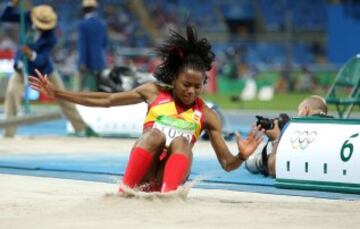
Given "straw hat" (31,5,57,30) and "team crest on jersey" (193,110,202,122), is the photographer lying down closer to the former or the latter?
"team crest on jersey" (193,110,202,122)

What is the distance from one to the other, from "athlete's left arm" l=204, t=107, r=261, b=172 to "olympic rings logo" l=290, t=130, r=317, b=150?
1.36 m

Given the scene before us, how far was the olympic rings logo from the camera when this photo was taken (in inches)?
414

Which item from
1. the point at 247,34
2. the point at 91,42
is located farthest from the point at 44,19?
the point at 247,34

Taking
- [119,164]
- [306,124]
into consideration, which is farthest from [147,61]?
[306,124]

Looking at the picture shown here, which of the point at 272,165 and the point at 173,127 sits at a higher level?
the point at 173,127

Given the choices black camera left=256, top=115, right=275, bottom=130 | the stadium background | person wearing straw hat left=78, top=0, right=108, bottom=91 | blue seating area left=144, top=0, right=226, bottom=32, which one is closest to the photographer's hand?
black camera left=256, top=115, right=275, bottom=130

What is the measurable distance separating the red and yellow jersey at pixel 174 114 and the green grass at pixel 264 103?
19.6 meters

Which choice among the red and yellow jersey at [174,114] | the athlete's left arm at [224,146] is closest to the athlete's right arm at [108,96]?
the red and yellow jersey at [174,114]

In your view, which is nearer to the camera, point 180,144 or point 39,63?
point 180,144

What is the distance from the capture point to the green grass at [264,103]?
1203 inches

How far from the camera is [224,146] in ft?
30.5

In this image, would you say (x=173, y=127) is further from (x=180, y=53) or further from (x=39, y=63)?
(x=39, y=63)

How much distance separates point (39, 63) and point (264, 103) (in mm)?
16728

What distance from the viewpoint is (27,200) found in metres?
9.26
